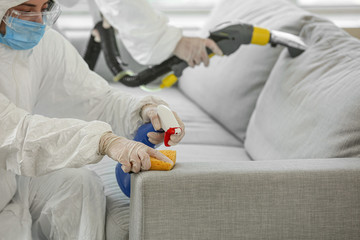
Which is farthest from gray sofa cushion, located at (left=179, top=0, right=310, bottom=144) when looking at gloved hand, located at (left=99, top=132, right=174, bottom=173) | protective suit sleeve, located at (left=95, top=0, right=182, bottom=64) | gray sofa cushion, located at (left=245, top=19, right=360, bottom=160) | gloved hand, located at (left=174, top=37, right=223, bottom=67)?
gloved hand, located at (left=99, top=132, right=174, bottom=173)

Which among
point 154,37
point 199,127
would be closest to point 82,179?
point 154,37

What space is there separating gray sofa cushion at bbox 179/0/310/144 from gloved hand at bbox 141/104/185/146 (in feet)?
2.34

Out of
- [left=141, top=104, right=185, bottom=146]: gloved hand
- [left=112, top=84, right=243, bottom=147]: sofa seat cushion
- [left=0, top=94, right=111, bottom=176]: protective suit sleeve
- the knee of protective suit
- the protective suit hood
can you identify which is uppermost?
the protective suit hood

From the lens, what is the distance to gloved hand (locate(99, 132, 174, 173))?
1159mm

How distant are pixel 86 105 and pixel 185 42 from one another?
1.60 feet

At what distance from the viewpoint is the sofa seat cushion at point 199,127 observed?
6.91 ft

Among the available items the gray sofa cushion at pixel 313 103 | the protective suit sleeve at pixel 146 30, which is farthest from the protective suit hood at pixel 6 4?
the gray sofa cushion at pixel 313 103

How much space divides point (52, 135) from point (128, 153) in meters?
0.19

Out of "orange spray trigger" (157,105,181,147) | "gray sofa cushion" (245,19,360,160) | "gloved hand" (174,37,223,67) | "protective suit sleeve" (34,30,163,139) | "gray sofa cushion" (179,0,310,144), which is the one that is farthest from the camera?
"gray sofa cushion" (179,0,310,144)

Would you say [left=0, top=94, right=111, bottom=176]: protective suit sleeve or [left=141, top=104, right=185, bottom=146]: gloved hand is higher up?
[left=0, top=94, right=111, bottom=176]: protective suit sleeve

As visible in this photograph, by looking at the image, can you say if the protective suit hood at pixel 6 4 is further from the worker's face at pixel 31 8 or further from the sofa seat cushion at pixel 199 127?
the sofa seat cushion at pixel 199 127

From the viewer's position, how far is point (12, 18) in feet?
4.32

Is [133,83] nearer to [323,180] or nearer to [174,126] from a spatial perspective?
[174,126]

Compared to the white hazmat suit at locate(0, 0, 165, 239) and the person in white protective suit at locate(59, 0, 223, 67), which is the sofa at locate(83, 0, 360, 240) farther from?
the person in white protective suit at locate(59, 0, 223, 67)
